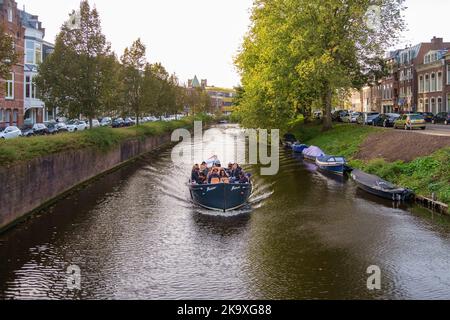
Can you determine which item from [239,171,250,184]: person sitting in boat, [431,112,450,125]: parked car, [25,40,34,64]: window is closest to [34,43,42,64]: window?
[25,40,34,64]: window

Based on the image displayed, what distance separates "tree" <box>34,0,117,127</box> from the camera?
35.6m

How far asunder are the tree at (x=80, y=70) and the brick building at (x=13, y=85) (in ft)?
61.9

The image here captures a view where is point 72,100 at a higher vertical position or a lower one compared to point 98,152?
higher

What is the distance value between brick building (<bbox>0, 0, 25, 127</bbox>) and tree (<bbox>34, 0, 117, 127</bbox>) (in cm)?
1887

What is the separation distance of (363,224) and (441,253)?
4.59 meters

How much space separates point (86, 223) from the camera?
22031mm

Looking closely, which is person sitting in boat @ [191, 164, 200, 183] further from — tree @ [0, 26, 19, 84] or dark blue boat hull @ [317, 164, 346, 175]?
dark blue boat hull @ [317, 164, 346, 175]

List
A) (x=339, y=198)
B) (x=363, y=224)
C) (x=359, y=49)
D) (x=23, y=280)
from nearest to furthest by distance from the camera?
(x=23, y=280) < (x=363, y=224) < (x=339, y=198) < (x=359, y=49)

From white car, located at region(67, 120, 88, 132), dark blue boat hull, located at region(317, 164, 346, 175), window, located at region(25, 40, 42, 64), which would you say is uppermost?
window, located at region(25, 40, 42, 64)

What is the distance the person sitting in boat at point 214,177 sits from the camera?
80.4ft
